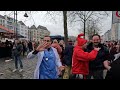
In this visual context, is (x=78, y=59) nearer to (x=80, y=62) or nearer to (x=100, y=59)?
(x=80, y=62)

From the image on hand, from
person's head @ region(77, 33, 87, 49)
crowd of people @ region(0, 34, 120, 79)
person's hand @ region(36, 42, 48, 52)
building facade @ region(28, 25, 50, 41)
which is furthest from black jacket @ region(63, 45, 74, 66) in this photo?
person's hand @ region(36, 42, 48, 52)

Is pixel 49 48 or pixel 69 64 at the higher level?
pixel 49 48

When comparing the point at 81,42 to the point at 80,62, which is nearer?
the point at 81,42

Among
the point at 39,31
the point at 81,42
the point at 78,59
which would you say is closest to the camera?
the point at 81,42

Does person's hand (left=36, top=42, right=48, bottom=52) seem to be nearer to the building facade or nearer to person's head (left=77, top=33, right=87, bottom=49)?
the building facade

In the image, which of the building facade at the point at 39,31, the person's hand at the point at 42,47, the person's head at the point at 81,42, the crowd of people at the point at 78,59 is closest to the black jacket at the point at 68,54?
the building facade at the point at 39,31

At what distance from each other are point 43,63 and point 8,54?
13160 mm

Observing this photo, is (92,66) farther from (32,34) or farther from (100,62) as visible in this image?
(32,34)

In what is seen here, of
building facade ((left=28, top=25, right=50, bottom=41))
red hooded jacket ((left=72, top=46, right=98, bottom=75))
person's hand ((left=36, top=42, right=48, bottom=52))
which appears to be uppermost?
building facade ((left=28, top=25, right=50, bottom=41))

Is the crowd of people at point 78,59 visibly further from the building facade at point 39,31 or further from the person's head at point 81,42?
the building facade at point 39,31

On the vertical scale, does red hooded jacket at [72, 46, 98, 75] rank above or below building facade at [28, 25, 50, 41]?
below

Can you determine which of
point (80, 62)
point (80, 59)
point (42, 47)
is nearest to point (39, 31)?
point (80, 62)
